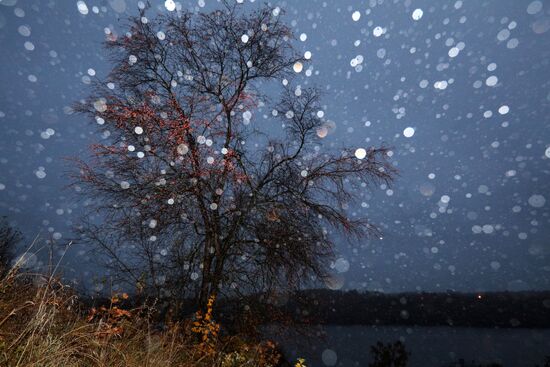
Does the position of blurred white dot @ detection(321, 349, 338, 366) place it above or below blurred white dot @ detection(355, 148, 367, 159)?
below

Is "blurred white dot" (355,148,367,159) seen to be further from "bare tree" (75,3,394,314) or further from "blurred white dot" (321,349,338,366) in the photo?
"blurred white dot" (321,349,338,366)

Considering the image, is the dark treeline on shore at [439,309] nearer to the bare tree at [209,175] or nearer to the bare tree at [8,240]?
the bare tree at [8,240]

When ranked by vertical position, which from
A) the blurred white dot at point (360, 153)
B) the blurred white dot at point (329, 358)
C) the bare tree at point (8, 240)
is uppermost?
the blurred white dot at point (360, 153)

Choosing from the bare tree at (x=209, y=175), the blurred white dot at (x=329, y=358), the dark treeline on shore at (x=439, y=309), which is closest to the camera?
the bare tree at (x=209, y=175)

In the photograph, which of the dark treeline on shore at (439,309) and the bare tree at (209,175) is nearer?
the bare tree at (209,175)

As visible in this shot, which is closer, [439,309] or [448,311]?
[439,309]

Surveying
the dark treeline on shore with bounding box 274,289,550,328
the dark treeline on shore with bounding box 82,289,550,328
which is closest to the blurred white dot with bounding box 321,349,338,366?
the dark treeline on shore with bounding box 82,289,550,328

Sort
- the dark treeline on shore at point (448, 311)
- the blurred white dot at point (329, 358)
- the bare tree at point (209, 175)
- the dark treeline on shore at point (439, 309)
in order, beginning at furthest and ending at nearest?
the dark treeline on shore at point (448, 311) < the dark treeline on shore at point (439, 309) < the blurred white dot at point (329, 358) < the bare tree at point (209, 175)

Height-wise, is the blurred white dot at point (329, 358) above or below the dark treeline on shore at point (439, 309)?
below

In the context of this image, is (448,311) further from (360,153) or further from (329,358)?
(360,153)

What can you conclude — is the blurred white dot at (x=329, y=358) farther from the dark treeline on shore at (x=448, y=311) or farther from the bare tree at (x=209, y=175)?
the bare tree at (x=209, y=175)

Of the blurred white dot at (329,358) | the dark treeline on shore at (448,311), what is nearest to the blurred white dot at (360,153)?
the blurred white dot at (329,358)

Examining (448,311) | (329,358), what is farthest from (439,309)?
(329,358)

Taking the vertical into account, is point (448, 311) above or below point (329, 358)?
above
